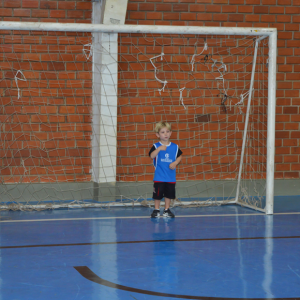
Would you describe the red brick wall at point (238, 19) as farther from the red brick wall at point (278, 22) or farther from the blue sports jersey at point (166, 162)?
the blue sports jersey at point (166, 162)

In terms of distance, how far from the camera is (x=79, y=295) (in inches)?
87.3

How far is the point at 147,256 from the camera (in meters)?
2.99

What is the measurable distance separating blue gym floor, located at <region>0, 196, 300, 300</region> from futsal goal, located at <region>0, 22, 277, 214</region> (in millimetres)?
984

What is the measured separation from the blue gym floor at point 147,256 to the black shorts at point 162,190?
27cm

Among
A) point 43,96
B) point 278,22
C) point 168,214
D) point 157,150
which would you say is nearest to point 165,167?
point 157,150

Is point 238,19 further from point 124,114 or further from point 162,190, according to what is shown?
point 162,190

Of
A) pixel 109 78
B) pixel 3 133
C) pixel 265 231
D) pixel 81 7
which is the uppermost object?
pixel 81 7

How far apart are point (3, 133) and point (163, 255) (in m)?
3.38

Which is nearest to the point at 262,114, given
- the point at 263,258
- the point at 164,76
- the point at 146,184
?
the point at 164,76

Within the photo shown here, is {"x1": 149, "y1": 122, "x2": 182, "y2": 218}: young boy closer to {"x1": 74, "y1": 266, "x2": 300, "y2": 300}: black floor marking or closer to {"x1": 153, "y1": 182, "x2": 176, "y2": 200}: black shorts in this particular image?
{"x1": 153, "y1": 182, "x2": 176, "y2": 200}: black shorts

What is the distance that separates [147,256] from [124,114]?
304 cm

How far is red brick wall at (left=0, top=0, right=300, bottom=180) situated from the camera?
18.1 feet

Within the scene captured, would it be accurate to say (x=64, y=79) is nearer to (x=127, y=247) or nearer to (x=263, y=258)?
(x=127, y=247)

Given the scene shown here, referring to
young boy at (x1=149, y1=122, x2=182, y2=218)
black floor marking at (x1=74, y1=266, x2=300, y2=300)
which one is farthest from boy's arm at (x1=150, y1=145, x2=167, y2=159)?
black floor marking at (x1=74, y1=266, x2=300, y2=300)
